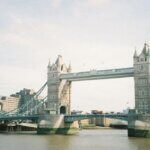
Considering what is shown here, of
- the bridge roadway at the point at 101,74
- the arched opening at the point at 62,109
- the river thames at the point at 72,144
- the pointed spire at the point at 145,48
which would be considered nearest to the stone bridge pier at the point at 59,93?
the arched opening at the point at 62,109

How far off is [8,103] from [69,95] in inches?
3498

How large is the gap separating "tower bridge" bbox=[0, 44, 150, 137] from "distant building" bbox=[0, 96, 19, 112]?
78.6 metres

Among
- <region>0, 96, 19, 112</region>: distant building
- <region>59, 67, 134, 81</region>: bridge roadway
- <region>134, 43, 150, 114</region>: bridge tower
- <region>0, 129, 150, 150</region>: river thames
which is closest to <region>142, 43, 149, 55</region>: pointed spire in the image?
<region>134, 43, 150, 114</region>: bridge tower

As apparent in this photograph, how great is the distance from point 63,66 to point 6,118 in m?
17.5

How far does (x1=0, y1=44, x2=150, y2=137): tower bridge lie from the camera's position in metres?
62.7

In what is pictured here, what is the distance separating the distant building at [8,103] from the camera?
541ft

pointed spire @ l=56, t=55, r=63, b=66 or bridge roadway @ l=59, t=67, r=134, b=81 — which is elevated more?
pointed spire @ l=56, t=55, r=63, b=66

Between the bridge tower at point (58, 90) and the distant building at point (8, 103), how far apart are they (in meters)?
81.9

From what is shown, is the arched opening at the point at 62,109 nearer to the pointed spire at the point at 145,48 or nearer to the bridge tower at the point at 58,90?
the bridge tower at the point at 58,90

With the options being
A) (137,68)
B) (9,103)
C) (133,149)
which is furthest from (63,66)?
(9,103)

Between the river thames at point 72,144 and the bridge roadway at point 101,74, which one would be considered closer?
the river thames at point 72,144

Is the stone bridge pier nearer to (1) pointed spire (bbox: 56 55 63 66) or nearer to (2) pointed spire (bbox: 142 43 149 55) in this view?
(1) pointed spire (bbox: 56 55 63 66)

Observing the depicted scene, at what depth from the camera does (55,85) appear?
83.9 m

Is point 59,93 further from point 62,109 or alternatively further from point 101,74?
point 101,74
